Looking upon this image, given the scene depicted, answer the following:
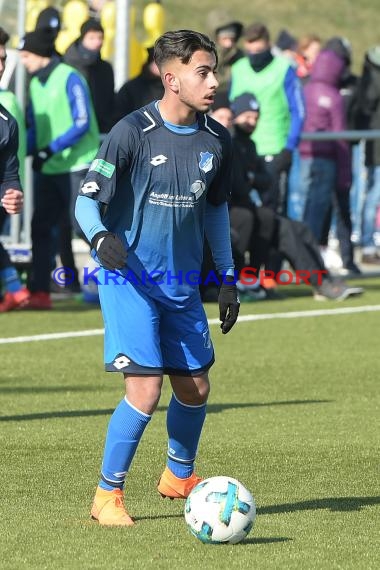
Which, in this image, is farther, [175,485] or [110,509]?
[175,485]

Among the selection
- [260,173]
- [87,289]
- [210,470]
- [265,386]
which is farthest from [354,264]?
[210,470]

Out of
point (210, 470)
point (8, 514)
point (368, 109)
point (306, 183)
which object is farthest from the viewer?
point (368, 109)

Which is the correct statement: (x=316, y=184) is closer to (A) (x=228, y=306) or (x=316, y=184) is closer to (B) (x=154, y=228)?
(A) (x=228, y=306)

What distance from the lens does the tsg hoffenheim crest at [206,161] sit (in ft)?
19.7

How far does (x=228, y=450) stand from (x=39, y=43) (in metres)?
6.35

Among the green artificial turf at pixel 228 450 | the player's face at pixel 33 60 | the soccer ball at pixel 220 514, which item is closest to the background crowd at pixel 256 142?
the player's face at pixel 33 60

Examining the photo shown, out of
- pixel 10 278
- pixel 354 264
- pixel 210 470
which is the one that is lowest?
pixel 354 264

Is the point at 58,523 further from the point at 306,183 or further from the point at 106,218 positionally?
the point at 306,183

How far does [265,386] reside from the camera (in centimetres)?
Answer: 959

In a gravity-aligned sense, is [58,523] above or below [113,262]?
below

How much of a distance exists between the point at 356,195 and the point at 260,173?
3.79 m

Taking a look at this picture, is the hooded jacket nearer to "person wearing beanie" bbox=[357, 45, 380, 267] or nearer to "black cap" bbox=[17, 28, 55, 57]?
"person wearing beanie" bbox=[357, 45, 380, 267]

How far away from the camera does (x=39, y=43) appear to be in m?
13.0

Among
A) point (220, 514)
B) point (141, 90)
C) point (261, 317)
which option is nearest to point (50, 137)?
point (141, 90)
